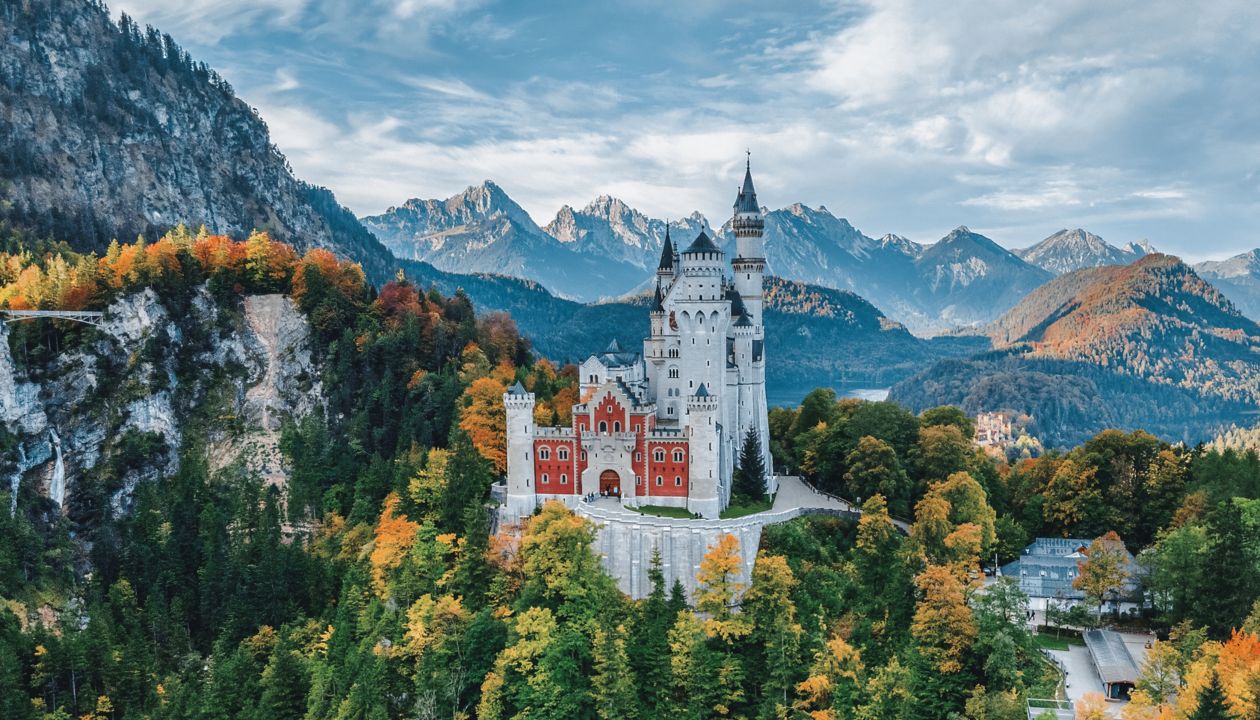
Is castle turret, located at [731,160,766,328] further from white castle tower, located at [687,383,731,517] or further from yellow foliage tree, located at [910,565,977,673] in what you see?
yellow foliage tree, located at [910,565,977,673]

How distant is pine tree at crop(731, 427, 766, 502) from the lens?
216 ft

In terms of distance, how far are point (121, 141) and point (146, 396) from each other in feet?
301

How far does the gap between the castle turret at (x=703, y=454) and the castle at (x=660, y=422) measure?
7 centimetres

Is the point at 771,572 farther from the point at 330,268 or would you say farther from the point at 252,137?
the point at 252,137

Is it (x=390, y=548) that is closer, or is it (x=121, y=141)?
(x=390, y=548)

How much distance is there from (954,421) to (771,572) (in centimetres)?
3206

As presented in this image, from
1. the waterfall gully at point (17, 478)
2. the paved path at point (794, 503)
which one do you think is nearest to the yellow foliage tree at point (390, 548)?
the paved path at point (794, 503)

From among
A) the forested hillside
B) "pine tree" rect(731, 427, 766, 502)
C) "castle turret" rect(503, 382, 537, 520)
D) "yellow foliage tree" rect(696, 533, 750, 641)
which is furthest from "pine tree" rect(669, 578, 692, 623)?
"castle turret" rect(503, 382, 537, 520)

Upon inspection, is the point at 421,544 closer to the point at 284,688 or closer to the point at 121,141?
the point at 284,688

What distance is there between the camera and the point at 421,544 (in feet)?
208

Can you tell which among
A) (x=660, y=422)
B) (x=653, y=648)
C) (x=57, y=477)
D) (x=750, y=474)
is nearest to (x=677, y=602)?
(x=653, y=648)

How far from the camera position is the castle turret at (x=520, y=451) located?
6262 cm

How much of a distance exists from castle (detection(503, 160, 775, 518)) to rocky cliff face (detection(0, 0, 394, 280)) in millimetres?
106529

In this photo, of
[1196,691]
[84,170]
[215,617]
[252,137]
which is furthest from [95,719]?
[252,137]
